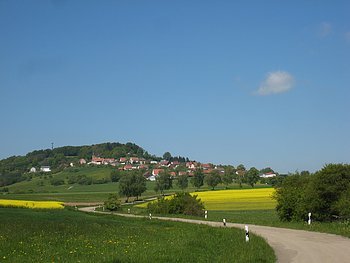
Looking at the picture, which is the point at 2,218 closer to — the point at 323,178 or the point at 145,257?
the point at 145,257

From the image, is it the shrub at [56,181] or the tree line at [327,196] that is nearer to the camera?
the tree line at [327,196]

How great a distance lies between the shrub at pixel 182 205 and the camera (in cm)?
5181

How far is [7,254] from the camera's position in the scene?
1681 cm

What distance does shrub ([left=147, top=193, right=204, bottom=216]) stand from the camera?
51812 mm

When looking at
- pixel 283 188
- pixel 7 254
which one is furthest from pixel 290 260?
pixel 283 188

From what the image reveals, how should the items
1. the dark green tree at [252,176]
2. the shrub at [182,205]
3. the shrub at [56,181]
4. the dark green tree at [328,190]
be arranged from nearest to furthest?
the dark green tree at [328,190]
the shrub at [182,205]
the dark green tree at [252,176]
the shrub at [56,181]

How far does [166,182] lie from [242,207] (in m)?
62.8

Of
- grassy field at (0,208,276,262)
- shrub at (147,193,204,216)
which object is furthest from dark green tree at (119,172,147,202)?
grassy field at (0,208,276,262)

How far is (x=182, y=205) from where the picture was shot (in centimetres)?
5294

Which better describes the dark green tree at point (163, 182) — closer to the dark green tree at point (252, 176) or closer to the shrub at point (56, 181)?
the dark green tree at point (252, 176)

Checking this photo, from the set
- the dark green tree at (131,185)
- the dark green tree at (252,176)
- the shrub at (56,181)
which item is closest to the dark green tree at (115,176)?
the shrub at (56,181)

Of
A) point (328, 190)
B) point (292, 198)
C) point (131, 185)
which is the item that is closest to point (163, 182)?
point (131, 185)

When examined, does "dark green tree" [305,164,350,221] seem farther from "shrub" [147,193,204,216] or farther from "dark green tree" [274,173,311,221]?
"shrub" [147,193,204,216]

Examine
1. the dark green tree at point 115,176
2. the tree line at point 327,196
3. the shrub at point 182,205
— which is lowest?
the shrub at point 182,205
